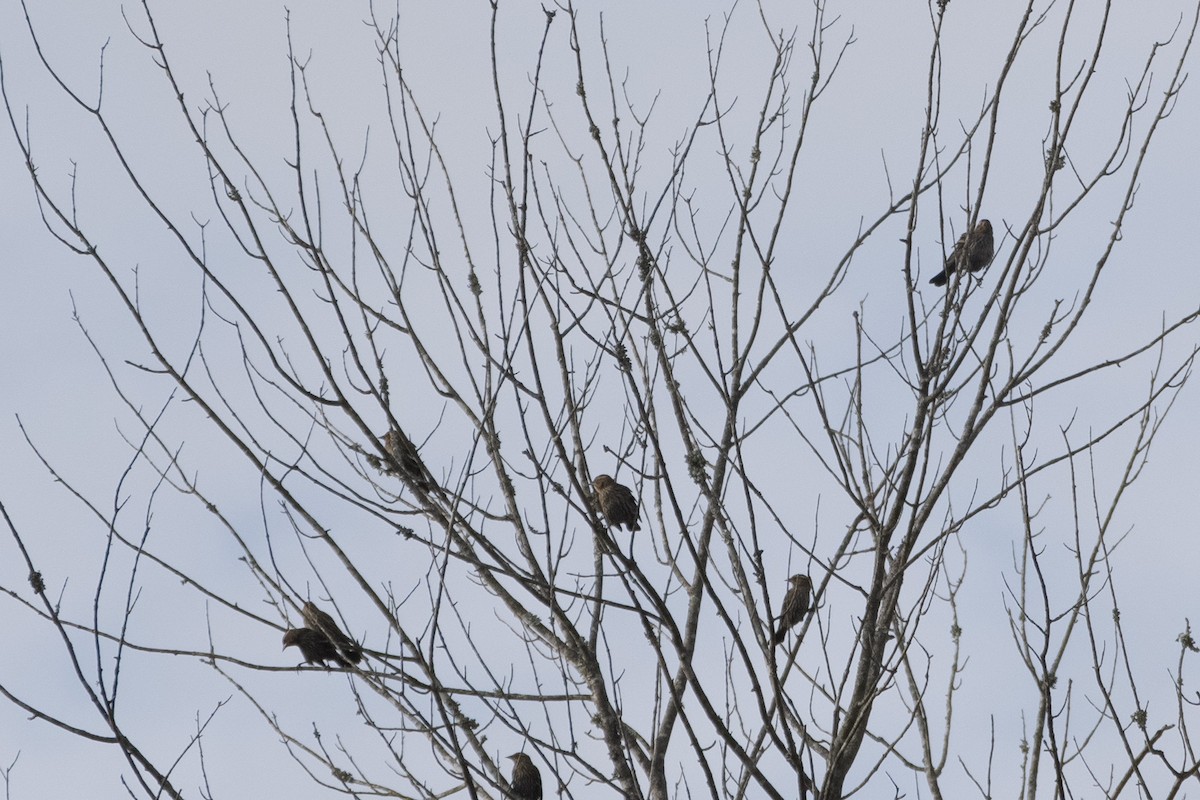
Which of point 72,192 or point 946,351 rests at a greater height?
point 72,192

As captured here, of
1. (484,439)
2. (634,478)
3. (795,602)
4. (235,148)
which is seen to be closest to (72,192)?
(235,148)

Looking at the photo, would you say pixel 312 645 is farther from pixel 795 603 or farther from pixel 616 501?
pixel 795 603

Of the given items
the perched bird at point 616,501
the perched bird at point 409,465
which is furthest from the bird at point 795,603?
the perched bird at point 409,465

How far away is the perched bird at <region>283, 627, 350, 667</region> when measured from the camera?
471 centimetres

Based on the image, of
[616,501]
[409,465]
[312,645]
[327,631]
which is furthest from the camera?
[616,501]

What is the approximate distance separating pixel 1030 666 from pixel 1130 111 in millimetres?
1717

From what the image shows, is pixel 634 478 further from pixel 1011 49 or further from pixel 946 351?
pixel 1011 49

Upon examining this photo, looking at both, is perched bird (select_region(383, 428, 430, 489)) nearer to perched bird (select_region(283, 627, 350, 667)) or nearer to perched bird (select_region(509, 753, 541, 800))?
perched bird (select_region(283, 627, 350, 667))

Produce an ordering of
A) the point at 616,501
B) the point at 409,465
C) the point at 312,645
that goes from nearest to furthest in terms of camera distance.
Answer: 1. the point at 409,465
2. the point at 312,645
3. the point at 616,501

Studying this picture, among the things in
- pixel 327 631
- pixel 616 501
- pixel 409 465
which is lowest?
pixel 327 631

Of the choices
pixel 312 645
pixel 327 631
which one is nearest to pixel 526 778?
pixel 312 645

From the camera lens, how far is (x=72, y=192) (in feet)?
12.6

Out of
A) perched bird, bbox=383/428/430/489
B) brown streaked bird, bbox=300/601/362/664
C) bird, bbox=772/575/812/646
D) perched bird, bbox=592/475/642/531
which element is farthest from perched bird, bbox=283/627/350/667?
bird, bbox=772/575/812/646

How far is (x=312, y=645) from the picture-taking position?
16.7 feet
